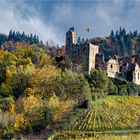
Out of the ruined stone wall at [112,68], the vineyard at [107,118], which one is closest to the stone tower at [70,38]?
the ruined stone wall at [112,68]

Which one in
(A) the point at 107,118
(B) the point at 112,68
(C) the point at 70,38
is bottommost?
(A) the point at 107,118

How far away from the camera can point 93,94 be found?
5422 cm

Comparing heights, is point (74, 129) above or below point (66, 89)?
below

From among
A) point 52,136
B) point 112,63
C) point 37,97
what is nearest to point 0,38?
point 112,63

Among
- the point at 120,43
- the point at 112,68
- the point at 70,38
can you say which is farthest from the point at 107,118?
the point at 120,43

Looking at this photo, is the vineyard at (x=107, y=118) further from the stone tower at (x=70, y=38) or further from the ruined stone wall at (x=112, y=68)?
the stone tower at (x=70, y=38)

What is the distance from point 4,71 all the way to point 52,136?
15.7 m

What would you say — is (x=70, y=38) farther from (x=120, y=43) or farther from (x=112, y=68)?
(x=120, y=43)

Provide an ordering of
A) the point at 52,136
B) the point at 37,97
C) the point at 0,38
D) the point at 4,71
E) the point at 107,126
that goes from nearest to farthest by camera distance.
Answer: the point at 52,136 < the point at 107,126 < the point at 37,97 < the point at 4,71 < the point at 0,38

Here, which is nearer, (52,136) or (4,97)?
(52,136)

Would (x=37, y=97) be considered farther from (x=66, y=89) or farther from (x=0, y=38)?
(x=0, y=38)

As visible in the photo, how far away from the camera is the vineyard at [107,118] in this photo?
46.6 meters

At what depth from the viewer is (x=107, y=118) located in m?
48.8

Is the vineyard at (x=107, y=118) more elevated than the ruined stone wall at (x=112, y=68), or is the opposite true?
the ruined stone wall at (x=112, y=68)
